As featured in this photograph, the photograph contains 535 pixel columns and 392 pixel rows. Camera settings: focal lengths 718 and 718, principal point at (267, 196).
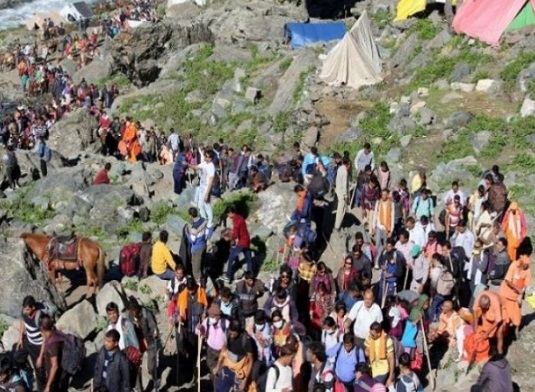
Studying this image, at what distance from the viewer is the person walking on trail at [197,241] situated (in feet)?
43.7

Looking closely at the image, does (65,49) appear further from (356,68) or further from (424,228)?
(424,228)

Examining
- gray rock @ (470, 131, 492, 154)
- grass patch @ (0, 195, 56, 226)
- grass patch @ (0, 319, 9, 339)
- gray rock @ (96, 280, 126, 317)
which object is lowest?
grass patch @ (0, 195, 56, 226)

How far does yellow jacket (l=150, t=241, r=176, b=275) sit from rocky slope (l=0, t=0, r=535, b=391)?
819mm

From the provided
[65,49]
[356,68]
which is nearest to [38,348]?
[356,68]

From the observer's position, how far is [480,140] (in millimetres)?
20188

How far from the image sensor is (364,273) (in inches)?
438

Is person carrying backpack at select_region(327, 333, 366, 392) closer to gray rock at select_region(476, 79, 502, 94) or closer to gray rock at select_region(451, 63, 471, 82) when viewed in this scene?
gray rock at select_region(476, 79, 502, 94)

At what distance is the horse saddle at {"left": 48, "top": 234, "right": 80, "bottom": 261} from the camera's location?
1344cm

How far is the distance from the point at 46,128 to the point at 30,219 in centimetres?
947

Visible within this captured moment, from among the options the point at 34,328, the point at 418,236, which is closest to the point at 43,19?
the point at 418,236

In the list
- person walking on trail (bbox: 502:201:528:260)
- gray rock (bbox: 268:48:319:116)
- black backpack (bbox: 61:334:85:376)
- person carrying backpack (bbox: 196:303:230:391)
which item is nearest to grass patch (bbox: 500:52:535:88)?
gray rock (bbox: 268:48:319:116)

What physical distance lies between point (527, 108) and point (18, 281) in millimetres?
14985

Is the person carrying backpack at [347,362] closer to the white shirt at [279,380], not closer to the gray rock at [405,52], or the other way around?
the white shirt at [279,380]

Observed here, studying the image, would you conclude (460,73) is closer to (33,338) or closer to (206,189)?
(206,189)
